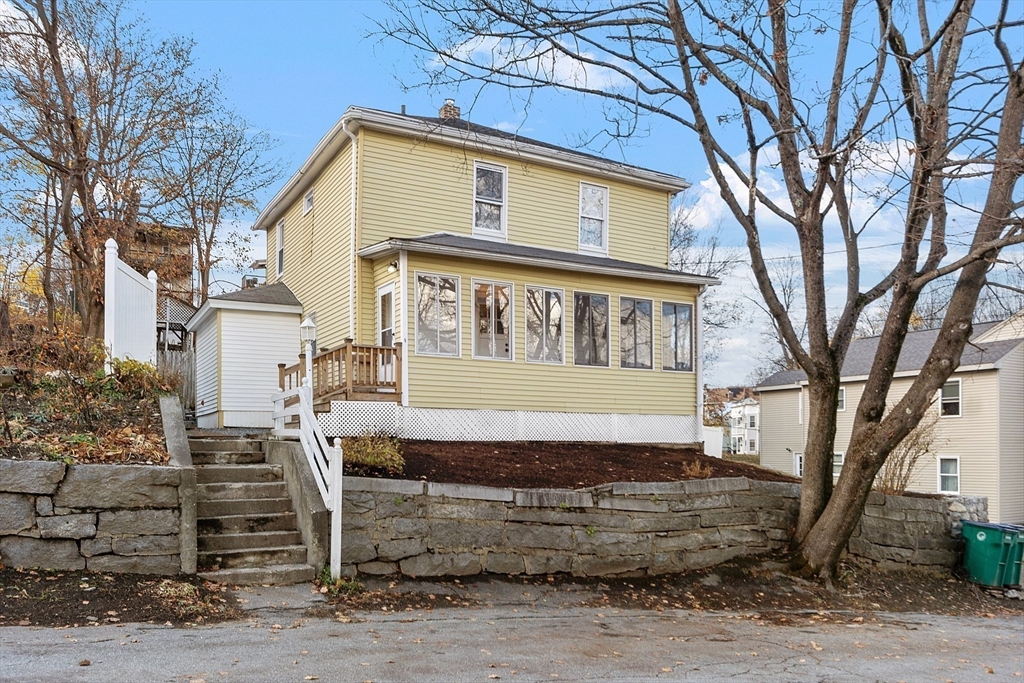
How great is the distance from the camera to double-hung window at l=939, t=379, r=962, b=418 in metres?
23.0

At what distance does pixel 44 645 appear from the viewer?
521cm

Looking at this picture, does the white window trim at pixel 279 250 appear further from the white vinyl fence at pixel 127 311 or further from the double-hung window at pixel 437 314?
the white vinyl fence at pixel 127 311

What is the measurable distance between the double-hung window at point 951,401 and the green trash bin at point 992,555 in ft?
40.2

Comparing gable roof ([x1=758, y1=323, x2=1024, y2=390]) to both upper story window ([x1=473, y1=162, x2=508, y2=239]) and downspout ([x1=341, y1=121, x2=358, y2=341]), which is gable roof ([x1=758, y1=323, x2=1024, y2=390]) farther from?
downspout ([x1=341, y1=121, x2=358, y2=341])

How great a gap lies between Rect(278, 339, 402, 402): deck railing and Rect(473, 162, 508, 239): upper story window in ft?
12.2

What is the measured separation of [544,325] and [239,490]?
23.7 feet

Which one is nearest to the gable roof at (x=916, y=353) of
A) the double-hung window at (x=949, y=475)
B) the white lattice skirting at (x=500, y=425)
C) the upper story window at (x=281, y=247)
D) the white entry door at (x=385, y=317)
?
the double-hung window at (x=949, y=475)

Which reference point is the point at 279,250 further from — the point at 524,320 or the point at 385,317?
the point at 524,320

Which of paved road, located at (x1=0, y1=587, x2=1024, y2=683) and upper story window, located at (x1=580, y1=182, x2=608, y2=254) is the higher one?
upper story window, located at (x1=580, y1=182, x2=608, y2=254)

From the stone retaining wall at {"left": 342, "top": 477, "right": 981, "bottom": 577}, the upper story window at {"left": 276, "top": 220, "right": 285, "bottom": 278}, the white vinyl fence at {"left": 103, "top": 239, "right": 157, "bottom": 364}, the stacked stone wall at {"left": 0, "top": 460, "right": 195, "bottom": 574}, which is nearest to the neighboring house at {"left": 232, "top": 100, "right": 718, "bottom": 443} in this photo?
the upper story window at {"left": 276, "top": 220, "right": 285, "bottom": 278}

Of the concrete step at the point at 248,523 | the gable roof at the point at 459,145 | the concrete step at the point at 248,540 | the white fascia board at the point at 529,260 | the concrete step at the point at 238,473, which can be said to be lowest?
the concrete step at the point at 248,540

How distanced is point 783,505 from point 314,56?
28.7 ft

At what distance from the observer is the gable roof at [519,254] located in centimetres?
1284

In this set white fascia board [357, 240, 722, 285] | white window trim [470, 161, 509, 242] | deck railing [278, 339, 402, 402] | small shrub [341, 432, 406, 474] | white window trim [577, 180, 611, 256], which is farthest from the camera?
white window trim [577, 180, 611, 256]
